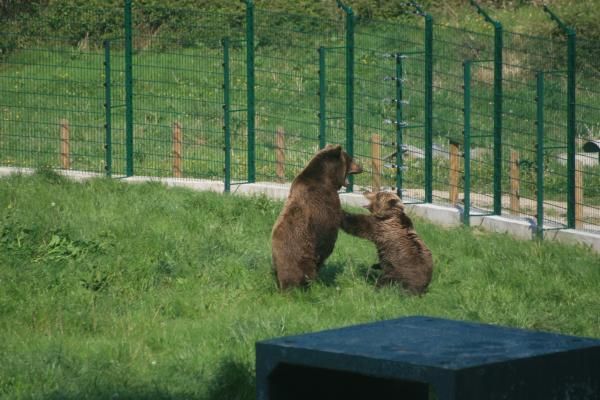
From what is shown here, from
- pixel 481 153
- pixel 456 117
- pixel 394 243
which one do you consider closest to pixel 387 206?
pixel 394 243

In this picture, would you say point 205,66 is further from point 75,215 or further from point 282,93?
point 75,215

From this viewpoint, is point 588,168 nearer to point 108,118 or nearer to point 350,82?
point 350,82

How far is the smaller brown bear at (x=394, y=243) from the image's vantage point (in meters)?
10.4

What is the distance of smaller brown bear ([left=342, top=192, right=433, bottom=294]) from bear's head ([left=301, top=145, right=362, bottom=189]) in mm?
384

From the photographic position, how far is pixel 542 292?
1065cm

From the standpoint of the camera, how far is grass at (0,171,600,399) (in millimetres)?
7938

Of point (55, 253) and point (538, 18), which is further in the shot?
point (538, 18)

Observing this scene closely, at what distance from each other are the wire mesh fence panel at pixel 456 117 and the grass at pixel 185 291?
7.37ft

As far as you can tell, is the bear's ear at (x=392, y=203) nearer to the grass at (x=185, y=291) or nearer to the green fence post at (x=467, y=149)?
the grass at (x=185, y=291)

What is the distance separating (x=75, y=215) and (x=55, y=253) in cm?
155

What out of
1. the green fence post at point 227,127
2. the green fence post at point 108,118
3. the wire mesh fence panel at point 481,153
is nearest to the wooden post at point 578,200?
the wire mesh fence panel at point 481,153

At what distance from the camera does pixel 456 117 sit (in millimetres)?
21641

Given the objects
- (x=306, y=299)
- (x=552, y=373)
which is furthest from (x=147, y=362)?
(x=552, y=373)

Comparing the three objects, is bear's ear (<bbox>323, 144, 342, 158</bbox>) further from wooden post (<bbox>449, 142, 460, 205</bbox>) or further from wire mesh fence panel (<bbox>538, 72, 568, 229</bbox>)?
wooden post (<bbox>449, 142, 460, 205</bbox>)
